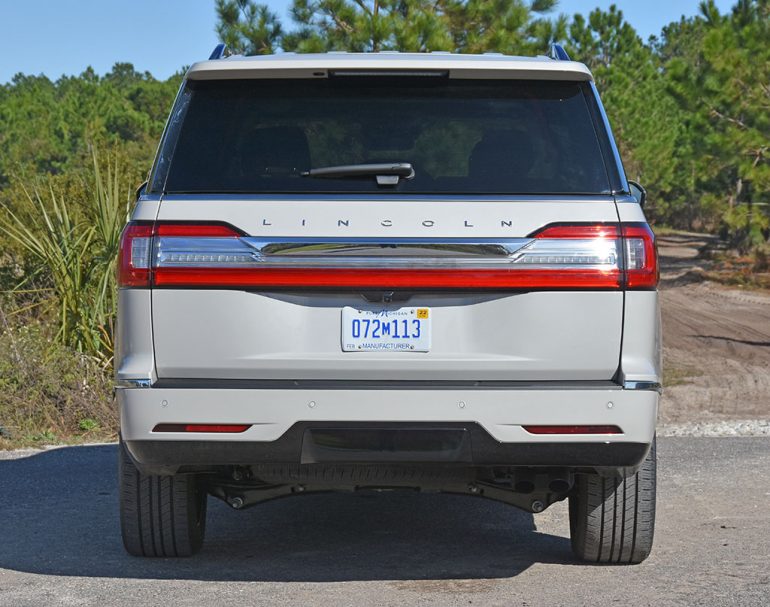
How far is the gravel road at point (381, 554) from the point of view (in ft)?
16.4

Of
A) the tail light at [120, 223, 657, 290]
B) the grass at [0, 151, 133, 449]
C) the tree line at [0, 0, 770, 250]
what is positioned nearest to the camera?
the tail light at [120, 223, 657, 290]

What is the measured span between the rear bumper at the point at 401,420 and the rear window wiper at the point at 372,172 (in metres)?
0.76

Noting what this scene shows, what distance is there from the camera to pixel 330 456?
179 inches

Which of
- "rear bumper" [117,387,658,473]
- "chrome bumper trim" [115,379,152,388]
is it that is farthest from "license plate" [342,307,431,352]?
"chrome bumper trim" [115,379,152,388]

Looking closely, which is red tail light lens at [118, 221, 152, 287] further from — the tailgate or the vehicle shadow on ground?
the vehicle shadow on ground

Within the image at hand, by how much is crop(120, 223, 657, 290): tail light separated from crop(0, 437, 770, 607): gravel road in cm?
125

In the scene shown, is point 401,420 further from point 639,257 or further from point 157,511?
point 157,511

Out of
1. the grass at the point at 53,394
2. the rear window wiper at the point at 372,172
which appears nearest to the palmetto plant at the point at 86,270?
the grass at the point at 53,394

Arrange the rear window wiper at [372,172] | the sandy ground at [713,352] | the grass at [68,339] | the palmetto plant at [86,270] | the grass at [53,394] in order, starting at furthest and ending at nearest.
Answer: the sandy ground at [713,352]
the palmetto plant at [86,270]
the grass at [68,339]
the grass at [53,394]
the rear window wiper at [372,172]

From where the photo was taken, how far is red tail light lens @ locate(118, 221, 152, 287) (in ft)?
14.8

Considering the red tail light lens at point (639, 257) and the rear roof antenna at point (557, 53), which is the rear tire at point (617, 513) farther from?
the rear roof antenna at point (557, 53)

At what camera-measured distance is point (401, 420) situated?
4.45 meters

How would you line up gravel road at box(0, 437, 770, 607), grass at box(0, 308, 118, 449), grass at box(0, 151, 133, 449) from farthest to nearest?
grass at box(0, 151, 133, 449)
grass at box(0, 308, 118, 449)
gravel road at box(0, 437, 770, 607)

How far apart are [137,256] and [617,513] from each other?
85.7 inches
